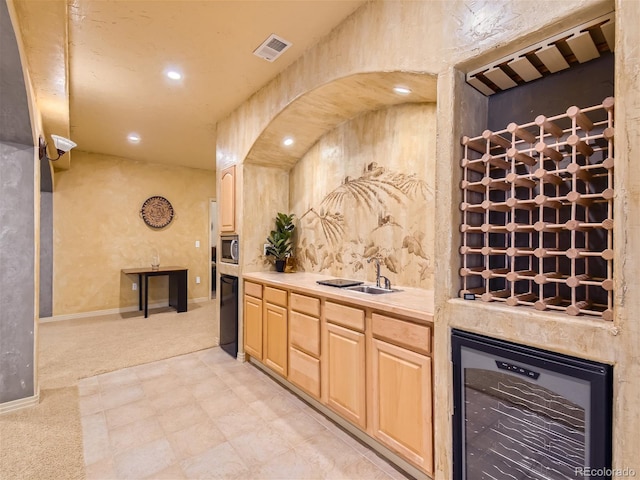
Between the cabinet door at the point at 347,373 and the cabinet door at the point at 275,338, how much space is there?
63 cm

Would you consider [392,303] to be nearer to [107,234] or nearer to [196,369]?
[196,369]

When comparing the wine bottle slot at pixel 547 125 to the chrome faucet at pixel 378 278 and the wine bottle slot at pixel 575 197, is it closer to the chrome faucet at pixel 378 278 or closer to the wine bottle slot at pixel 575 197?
the wine bottle slot at pixel 575 197

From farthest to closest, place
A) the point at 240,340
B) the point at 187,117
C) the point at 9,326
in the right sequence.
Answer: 1. the point at 187,117
2. the point at 240,340
3. the point at 9,326

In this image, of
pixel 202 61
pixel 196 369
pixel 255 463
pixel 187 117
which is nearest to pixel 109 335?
pixel 196 369

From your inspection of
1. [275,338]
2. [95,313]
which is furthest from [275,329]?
[95,313]

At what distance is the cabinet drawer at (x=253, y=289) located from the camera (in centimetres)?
320

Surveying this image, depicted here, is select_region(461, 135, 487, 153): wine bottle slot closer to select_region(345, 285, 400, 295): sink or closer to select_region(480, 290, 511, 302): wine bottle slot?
select_region(480, 290, 511, 302): wine bottle slot

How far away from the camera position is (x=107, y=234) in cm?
554

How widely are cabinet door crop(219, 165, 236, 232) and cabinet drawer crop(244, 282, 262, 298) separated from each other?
70 centimetres

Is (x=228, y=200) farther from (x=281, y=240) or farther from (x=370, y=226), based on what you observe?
(x=370, y=226)

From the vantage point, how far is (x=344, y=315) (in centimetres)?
218

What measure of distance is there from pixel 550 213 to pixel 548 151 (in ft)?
1.11

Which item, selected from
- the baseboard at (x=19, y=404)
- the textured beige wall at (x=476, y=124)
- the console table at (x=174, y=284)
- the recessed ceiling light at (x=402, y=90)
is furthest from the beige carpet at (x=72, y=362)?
the recessed ceiling light at (x=402, y=90)

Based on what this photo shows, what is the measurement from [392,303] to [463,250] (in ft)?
1.82
